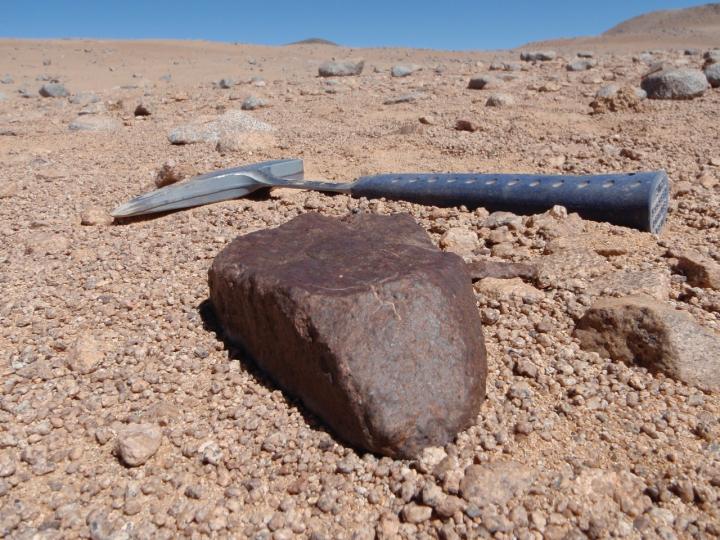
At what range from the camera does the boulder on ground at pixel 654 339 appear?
5.21 ft

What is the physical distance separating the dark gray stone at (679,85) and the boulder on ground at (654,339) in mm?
3617

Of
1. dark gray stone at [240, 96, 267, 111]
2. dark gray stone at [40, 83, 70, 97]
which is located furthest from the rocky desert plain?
dark gray stone at [40, 83, 70, 97]

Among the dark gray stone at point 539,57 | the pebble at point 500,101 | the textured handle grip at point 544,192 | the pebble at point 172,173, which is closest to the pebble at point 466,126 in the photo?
the pebble at point 500,101

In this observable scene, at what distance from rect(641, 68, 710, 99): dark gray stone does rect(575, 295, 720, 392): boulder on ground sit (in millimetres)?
3617

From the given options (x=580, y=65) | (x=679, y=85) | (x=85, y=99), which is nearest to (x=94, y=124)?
(x=85, y=99)

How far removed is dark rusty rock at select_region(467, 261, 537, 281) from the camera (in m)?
2.06

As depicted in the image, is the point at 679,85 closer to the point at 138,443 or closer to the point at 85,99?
the point at 138,443

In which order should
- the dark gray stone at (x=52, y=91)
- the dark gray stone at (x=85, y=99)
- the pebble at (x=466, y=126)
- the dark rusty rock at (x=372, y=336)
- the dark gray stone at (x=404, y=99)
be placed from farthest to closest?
1. the dark gray stone at (x=52, y=91)
2. the dark gray stone at (x=85, y=99)
3. the dark gray stone at (x=404, y=99)
4. the pebble at (x=466, y=126)
5. the dark rusty rock at (x=372, y=336)

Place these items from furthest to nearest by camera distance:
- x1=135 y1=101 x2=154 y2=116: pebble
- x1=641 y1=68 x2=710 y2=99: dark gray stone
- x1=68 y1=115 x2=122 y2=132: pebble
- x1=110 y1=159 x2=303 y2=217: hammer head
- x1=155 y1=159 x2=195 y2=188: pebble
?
x1=135 y1=101 x2=154 y2=116: pebble < x1=68 y1=115 x2=122 y2=132: pebble < x1=641 y1=68 x2=710 y2=99: dark gray stone < x1=155 y1=159 x2=195 y2=188: pebble < x1=110 y1=159 x2=303 y2=217: hammer head

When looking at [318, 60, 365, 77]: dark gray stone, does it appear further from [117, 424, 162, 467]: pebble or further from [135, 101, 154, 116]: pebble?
[117, 424, 162, 467]: pebble

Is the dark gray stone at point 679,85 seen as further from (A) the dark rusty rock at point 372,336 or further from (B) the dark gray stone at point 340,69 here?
(B) the dark gray stone at point 340,69

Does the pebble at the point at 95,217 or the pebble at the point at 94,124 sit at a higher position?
the pebble at the point at 94,124

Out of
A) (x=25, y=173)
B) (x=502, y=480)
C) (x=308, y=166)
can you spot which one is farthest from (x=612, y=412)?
(x=25, y=173)

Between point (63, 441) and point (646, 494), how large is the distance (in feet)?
4.53
